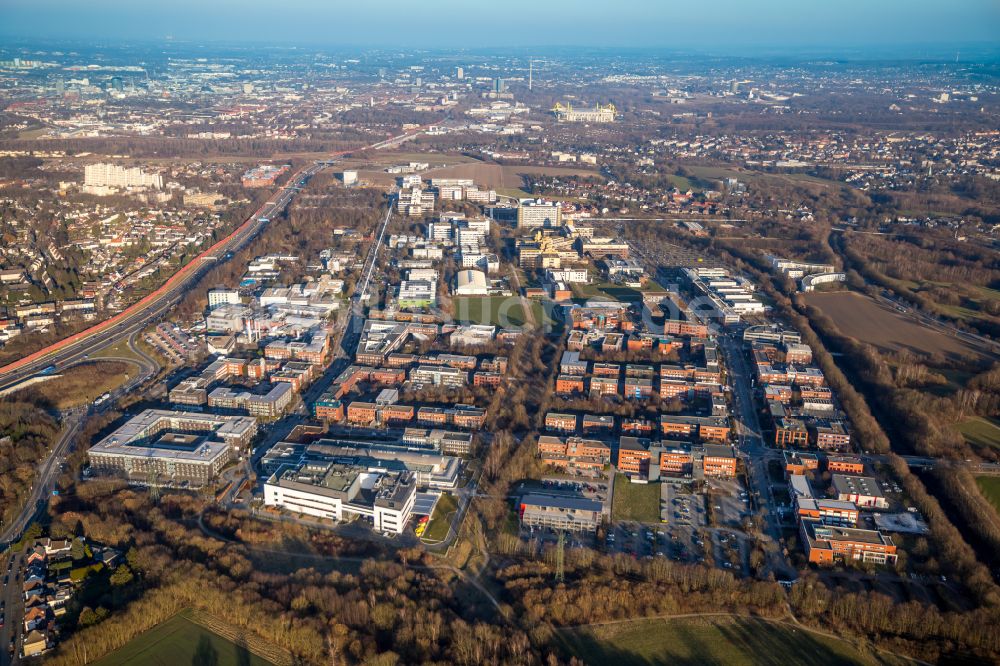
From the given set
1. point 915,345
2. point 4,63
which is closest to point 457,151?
point 915,345

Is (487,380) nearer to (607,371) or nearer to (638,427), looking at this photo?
(607,371)

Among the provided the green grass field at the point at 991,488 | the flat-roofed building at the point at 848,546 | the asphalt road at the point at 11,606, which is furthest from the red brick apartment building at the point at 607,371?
the asphalt road at the point at 11,606

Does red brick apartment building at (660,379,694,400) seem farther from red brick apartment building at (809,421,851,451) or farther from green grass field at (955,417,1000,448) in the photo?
green grass field at (955,417,1000,448)

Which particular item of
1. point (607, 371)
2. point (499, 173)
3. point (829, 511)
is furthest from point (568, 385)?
point (499, 173)

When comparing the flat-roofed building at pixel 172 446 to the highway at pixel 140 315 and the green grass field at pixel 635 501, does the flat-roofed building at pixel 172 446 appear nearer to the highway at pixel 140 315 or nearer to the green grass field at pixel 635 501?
the highway at pixel 140 315

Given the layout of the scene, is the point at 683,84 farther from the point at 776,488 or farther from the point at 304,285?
the point at 776,488

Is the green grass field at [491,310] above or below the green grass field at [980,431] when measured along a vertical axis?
above

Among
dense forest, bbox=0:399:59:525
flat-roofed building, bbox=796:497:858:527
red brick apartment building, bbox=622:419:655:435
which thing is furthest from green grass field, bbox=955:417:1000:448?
dense forest, bbox=0:399:59:525
